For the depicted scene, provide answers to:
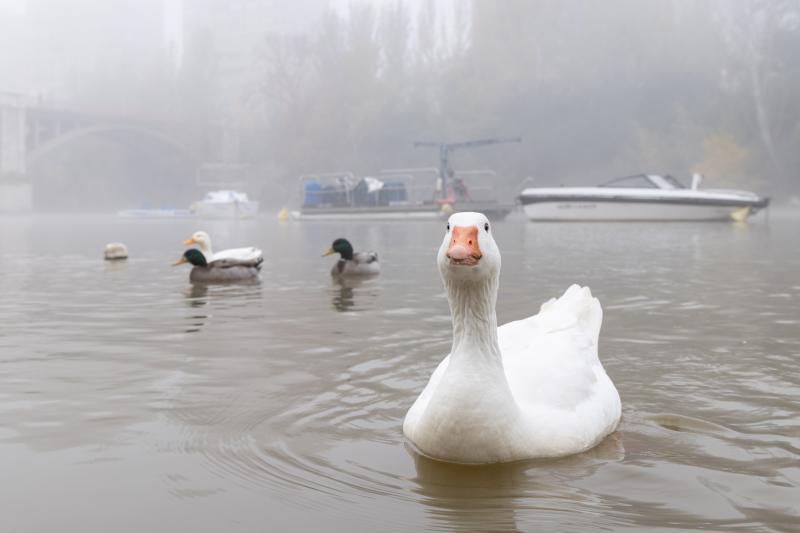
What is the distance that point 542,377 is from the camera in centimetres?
553

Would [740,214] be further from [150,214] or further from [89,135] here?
[89,135]

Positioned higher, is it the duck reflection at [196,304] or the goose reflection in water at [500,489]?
the duck reflection at [196,304]

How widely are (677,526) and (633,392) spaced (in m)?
2.86

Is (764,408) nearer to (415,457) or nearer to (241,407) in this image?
(415,457)

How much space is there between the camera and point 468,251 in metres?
4.68

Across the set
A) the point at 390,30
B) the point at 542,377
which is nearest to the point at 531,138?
the point at 390,30

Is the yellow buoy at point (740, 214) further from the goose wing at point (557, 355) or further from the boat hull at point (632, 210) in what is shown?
the goose wing at point (557, 355)

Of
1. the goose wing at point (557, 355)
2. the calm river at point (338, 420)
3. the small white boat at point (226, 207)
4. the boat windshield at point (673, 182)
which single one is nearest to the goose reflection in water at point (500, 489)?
the calm river at point (338, 420)

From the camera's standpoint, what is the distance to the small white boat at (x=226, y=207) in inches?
3219

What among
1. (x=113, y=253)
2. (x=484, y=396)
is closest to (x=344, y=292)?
(x=484, y=396)

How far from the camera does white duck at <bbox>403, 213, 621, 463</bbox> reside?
15.9 ft

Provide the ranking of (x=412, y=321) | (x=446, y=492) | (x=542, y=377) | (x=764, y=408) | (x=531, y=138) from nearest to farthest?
(x=446, y=492), (x=542, y=377), (x=764, y=408), (x=412, y=321), (x=531, y=138)

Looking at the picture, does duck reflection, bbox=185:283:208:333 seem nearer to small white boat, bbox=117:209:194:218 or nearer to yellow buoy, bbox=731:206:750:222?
yellow buoy, bbox=731:206:750:222

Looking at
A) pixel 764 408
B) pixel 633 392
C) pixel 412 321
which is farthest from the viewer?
pixel 412 321
